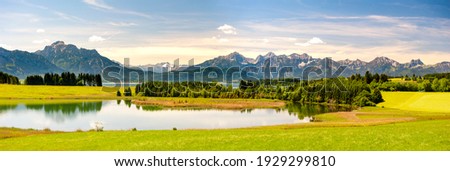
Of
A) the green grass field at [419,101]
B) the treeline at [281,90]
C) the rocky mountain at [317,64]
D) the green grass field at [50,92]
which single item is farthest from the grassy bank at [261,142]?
the treeline at [281,90]

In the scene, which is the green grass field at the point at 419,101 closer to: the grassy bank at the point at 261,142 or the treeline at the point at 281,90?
the treeline at the point at 281,90

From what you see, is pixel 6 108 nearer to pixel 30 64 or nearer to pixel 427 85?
pixel 427 85

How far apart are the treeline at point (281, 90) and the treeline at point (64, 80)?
10644mm

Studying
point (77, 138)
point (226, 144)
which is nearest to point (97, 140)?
point (77, 138)

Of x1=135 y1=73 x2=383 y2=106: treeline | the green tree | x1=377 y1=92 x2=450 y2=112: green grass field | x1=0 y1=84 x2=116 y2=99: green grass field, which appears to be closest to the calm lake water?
x1=0 y1=84 x2=116 y2=99: green grass field

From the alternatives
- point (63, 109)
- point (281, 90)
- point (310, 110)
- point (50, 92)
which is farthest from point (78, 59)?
point (310, 110)

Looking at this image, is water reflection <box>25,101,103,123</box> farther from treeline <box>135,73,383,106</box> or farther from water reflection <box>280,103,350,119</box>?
water reflection <box>280,103,350,119</box>

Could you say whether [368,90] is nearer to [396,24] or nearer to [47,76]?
[396,24]

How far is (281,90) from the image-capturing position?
83.8 meters

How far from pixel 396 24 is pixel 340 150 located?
24.5 metres

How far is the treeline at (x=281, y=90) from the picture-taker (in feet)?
218

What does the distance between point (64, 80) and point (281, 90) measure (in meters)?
42.2

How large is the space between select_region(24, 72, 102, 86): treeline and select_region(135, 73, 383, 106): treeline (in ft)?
34.9

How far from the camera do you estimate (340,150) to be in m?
16.2
